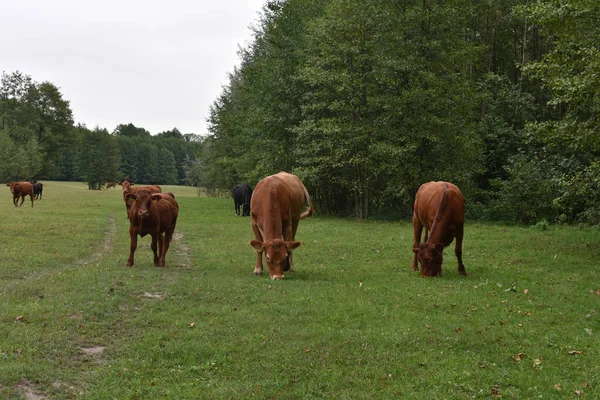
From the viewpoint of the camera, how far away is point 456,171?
27.2 meters

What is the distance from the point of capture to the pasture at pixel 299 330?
5746mm

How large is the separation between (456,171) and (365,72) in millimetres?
7377

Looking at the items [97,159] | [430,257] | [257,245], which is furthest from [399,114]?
[97,159]

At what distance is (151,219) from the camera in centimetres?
1327

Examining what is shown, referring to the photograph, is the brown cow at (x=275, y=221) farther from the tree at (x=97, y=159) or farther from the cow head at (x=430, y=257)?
the tree at (x=97, y=159)

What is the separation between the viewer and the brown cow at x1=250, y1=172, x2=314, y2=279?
38.7 feet

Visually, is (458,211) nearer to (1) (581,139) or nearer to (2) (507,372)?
(1) (581,139)

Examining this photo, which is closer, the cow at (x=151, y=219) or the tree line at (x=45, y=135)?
the cow at (x=151, y=219)

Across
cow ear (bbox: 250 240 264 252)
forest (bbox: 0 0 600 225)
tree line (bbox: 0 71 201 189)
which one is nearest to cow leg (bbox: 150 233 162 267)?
cow ear (bbox: 250 240 264 252)

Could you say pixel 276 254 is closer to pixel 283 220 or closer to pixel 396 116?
pixel 283 220

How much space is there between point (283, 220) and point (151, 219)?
343 centimetres

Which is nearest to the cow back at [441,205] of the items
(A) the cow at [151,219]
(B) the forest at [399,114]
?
(B) the forest at [399,114]

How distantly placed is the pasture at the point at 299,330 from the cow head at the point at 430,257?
447mm

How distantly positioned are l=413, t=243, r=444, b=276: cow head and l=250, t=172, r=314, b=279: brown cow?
9.67ft
